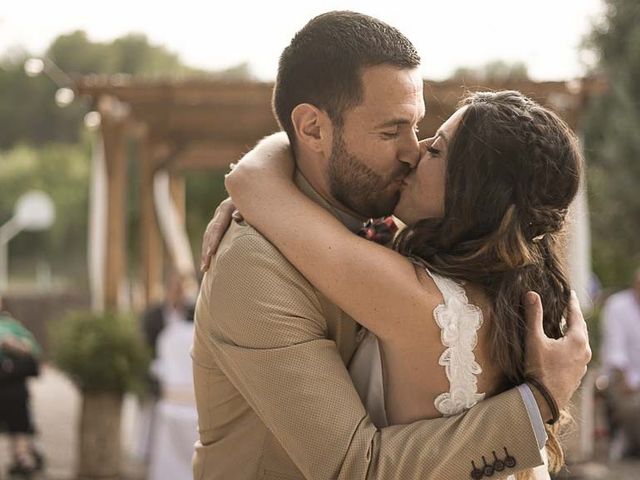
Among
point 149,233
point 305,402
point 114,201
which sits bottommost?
point 149,233

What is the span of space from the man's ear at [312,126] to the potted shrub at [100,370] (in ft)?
20.5

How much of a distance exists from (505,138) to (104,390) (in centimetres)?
666

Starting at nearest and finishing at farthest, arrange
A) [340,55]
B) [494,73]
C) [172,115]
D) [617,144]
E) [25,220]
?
[340,55]
[172,115]
[494,73]
[617,144]
[25,220]

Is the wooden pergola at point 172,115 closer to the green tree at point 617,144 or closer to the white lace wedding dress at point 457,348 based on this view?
the white lace wedding dress at point 457,348

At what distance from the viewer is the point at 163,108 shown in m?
10.2

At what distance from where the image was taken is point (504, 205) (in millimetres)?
2199

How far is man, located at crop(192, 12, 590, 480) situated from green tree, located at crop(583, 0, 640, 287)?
20.2m

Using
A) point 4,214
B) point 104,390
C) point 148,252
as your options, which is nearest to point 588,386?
point 104,390

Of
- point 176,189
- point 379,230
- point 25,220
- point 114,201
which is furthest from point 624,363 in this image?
point 25,220

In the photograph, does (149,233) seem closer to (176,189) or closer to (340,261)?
(176,189)

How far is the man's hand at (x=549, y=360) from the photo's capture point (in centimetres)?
219

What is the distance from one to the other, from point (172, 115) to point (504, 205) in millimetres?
8580

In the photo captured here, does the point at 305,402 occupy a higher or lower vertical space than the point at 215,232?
lower

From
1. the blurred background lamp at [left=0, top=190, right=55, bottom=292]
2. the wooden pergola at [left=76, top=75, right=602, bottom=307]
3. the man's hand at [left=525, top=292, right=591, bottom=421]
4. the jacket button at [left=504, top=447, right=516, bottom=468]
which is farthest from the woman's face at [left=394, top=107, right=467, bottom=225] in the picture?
the blurred background lamp at [left=0, top=190, right=55, bottom=292]
